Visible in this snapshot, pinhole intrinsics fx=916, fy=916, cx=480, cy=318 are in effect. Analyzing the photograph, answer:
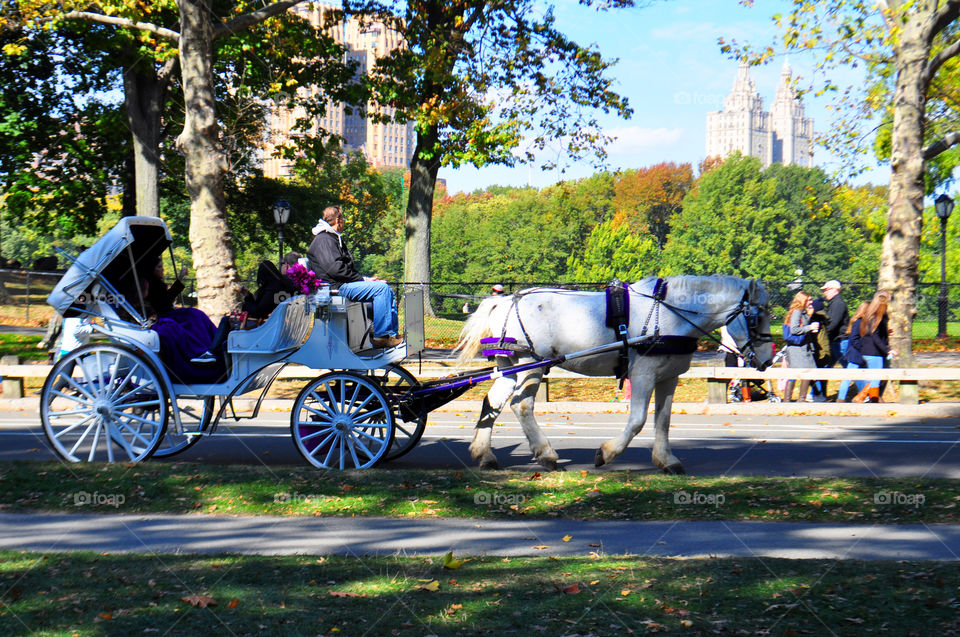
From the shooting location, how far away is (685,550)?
20.9 ft

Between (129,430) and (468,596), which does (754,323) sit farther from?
(129,430)

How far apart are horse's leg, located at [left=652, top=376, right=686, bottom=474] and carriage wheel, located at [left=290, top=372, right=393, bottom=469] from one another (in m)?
2.62

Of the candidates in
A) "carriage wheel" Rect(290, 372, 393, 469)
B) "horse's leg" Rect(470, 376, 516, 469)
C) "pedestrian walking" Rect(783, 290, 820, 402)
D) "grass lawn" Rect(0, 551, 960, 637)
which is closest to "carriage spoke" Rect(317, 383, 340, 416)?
"carriage wheel" Rect(290, 372, 393, 469)

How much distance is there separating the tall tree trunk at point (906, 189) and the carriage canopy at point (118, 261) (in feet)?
42.0

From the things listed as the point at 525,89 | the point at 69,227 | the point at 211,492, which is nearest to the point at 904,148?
the point at 525,89

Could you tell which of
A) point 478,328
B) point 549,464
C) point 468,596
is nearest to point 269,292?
point 478,328

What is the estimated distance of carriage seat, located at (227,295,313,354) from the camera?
911 cm

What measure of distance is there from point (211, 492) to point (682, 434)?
21.8 ft

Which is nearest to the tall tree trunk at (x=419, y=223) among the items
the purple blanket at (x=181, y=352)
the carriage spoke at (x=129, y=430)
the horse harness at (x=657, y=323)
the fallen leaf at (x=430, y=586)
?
the purple blanket at (x=181, y=352)

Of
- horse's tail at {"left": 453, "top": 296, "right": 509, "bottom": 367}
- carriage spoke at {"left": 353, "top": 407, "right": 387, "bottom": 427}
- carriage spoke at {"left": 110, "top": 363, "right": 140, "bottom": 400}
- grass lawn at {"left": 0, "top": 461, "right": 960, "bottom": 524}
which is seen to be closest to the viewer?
grass lawn at {"left": 0, "top": 461, "right": 960, "bottom": 524}

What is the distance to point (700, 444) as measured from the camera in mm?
11211

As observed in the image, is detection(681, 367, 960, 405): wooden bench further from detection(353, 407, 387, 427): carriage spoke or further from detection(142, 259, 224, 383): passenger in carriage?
detection(142, 259, 224, 383): passenger in carriage

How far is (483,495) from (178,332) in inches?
154

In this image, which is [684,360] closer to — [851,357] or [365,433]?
[365,433]
